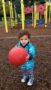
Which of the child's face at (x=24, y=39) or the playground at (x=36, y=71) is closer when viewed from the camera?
the child's face at (x=24, y=39)

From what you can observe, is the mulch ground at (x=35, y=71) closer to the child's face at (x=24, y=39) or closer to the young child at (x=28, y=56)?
the young child at (x=28, y=56)

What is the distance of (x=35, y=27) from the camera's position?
11883 mm

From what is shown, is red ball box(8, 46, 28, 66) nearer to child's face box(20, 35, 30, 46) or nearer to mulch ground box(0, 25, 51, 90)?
child's face box(20, 35, 30, 46)

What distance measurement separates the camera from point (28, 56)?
14.4 feet

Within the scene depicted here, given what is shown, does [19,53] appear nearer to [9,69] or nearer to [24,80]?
[24,80]

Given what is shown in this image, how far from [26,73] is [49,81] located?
469 millimetres

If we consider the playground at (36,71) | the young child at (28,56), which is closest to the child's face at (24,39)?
the young child at (28,56)

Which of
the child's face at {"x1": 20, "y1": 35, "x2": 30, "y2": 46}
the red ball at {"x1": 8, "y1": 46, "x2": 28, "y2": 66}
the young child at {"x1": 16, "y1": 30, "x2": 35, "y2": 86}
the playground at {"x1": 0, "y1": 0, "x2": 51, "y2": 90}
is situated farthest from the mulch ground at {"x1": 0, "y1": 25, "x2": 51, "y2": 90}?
the child's face at {"x1": 20, "y1": 35, "x2": 30, "y2": 46}

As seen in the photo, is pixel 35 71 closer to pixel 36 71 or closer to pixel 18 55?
pixel 36 71

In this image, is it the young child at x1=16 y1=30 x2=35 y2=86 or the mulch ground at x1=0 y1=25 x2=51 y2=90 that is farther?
the mulch ground at x1=0 y1=25 x2=51 y2=90

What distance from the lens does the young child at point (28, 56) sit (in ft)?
14.6

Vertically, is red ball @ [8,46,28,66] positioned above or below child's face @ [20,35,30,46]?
below

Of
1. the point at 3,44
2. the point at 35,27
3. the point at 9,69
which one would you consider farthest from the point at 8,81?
the point at 35,27

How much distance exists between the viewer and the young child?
445 centimetres
